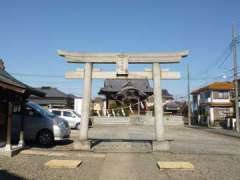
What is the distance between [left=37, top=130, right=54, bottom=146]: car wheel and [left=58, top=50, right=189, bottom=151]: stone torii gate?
1.71 metres

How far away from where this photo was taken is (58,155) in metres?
11.2

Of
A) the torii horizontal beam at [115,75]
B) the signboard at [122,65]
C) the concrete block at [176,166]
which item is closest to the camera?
the concrete block at [176,166]

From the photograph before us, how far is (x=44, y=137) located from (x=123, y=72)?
4447 mm

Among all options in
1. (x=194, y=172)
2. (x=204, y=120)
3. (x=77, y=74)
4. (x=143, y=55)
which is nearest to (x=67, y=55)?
(x=77, y=74)

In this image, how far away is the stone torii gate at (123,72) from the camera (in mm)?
13250

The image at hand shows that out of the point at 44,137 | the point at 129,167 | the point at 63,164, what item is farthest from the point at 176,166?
the point at 44,137

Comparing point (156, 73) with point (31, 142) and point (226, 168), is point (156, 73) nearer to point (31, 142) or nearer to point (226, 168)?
point (226, 168)

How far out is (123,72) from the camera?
13.4 metres

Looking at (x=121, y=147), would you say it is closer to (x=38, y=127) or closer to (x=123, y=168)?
(x=38, y=127)

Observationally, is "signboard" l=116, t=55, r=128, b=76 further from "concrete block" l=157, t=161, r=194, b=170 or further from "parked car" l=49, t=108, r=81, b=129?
"parked car" l=49, t=108, r=81, b=129

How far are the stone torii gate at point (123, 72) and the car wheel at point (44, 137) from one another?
67.3 inches

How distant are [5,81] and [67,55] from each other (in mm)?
3939

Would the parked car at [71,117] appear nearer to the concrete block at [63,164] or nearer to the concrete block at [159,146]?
the concrete block at [159,146]

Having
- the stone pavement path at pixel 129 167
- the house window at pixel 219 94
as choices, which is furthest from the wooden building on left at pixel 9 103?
the house window at pixel 219 94
